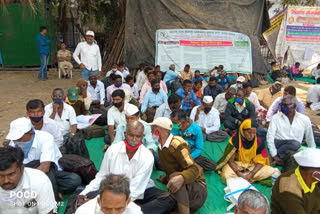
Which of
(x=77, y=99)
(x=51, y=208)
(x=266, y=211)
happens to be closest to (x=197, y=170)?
(x=266, y=211)

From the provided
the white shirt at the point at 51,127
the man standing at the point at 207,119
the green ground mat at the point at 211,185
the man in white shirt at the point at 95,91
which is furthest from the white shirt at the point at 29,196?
the man in white shirt at the point at 95,91

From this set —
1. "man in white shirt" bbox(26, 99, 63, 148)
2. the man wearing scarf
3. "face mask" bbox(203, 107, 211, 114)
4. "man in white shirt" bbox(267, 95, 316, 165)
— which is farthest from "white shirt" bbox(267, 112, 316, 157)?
"man in white shirt" bbox(26, 99, 63, 148)

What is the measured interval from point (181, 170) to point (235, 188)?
2.75 feet

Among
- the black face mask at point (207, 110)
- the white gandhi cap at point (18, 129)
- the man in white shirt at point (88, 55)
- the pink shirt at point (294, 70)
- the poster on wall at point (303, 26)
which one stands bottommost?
the black face mask at point (207, 110)

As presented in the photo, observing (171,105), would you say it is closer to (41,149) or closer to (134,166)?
(134,166)

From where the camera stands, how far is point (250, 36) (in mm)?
10602

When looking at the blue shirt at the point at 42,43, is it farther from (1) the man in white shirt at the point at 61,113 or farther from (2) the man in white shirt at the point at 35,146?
(2) the man in white shirt at the point at 35,146

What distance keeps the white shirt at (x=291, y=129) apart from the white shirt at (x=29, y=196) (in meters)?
3.42

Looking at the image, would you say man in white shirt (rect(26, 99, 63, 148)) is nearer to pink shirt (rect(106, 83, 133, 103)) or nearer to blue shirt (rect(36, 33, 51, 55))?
pink shirt (rect(106, 83, 133, 103))

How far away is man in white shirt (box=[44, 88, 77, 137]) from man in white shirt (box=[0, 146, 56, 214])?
205 cm

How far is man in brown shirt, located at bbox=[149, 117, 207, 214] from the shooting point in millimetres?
2611

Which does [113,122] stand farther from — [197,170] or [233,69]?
A: [233,69]

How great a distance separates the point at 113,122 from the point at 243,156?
88.8 inches

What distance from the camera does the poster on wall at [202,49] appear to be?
33.7 ft
